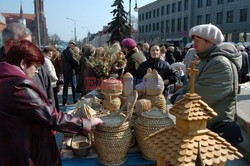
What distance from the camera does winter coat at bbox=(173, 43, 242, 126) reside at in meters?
1.80

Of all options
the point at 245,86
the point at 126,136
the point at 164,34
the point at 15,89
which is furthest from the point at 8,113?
the point at 164,34

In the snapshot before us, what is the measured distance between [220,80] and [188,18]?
132 ft

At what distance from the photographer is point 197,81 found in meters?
1.91

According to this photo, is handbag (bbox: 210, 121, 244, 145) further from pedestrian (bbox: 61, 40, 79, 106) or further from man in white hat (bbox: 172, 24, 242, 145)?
pedestrian (bbox: 61, 40, 79, 106)

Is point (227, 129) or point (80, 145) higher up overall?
point (227, 129)

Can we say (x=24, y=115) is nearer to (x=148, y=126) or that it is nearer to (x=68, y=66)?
(x=148, y=126)

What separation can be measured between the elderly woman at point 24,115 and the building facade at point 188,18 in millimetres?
22308

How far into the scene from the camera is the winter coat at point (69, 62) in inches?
260

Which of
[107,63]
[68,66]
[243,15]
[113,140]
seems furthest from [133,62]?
[243,15]

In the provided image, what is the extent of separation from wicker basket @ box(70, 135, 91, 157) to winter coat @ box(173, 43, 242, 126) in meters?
1.16

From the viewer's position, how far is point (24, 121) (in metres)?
1.48

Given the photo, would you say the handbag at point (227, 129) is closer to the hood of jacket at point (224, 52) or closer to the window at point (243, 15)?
the hood of jacket at point (224, 52)

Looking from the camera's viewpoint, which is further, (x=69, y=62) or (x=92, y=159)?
(x=69, y=62)

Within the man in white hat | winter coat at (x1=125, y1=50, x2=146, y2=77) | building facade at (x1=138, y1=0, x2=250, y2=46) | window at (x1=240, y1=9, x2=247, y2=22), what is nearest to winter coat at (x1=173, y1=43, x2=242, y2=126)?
the man in white hat
